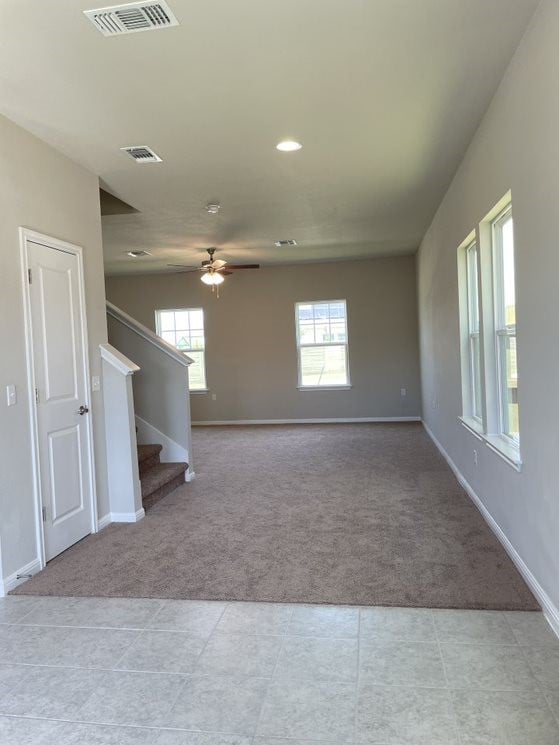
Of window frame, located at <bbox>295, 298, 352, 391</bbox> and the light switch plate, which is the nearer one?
the light switch plate

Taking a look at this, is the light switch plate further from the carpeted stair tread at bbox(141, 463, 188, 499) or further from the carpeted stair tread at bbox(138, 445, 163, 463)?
the carpeted stair tread at bbox(138, 445, 163, 463)

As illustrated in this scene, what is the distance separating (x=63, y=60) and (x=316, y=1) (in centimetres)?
123

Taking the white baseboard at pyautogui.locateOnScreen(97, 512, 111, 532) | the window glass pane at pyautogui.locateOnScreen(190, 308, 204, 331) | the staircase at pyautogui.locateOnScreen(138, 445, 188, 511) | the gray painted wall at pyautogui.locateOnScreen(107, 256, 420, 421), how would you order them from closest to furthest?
the white baseboard at pyautogui.locateOnScreen(97, 512, 111, 532) < the staircase at pyautogui.locateOnScreen(138, 445, 188, 511) < the gray painted wall at pyautogui.locateOnScreen(107, 256, 420, 421) < the window glass pane at pyautogui.locateOnScreen(190, 308, 204, 331)

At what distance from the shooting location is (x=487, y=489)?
3.87 meters

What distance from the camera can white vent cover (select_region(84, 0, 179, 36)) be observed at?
2238mm

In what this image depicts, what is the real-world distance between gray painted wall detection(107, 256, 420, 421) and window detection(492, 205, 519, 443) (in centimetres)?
532

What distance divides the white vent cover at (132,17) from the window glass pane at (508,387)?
8.44 ft

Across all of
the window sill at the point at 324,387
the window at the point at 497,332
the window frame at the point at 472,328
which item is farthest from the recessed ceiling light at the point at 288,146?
the window sill at the point at 324,387

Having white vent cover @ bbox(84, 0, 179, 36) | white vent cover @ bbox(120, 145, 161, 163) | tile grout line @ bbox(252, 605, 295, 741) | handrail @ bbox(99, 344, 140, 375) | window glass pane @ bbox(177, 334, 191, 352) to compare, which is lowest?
tile grout line @ bbox(252, 605, 295, 741)

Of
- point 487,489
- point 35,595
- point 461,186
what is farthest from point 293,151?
point 35,595

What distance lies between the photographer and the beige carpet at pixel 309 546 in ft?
9.61

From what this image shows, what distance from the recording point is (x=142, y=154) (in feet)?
12.6

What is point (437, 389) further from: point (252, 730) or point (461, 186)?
point (252, 730)

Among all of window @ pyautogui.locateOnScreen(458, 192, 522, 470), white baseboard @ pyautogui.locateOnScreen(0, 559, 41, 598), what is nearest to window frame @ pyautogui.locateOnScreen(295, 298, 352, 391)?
window @ pyautogui.locateOnScreen(458, 192, 522, 470)
